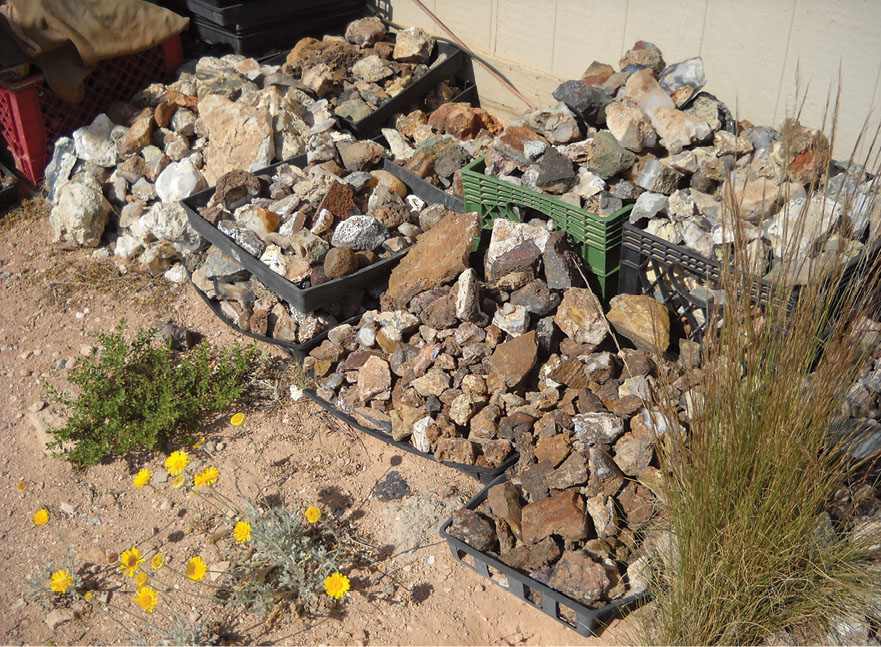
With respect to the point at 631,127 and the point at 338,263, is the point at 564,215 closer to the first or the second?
the point at 631,127

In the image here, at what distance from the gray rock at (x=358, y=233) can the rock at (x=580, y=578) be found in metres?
1.71

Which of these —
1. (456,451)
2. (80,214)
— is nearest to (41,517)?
(456,451)

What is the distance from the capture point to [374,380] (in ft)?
11.5

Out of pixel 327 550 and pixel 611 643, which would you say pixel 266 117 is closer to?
pixel 327 550

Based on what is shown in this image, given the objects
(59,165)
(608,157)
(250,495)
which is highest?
(608,157)

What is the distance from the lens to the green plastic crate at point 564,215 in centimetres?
353

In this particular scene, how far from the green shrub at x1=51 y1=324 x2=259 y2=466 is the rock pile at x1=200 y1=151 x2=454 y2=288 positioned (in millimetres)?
468

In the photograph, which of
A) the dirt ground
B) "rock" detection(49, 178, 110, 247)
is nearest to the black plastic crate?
the dirt ground

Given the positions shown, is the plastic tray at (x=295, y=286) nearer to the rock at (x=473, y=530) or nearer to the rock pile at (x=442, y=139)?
the rock pile at (x=442, y=139)

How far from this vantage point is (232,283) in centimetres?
414

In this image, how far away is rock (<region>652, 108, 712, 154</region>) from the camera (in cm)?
371

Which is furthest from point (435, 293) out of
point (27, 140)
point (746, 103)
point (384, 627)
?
point (27, 140)

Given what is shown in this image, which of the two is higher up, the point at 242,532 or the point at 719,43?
the point at 719,43

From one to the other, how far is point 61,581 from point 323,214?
1847 mm
